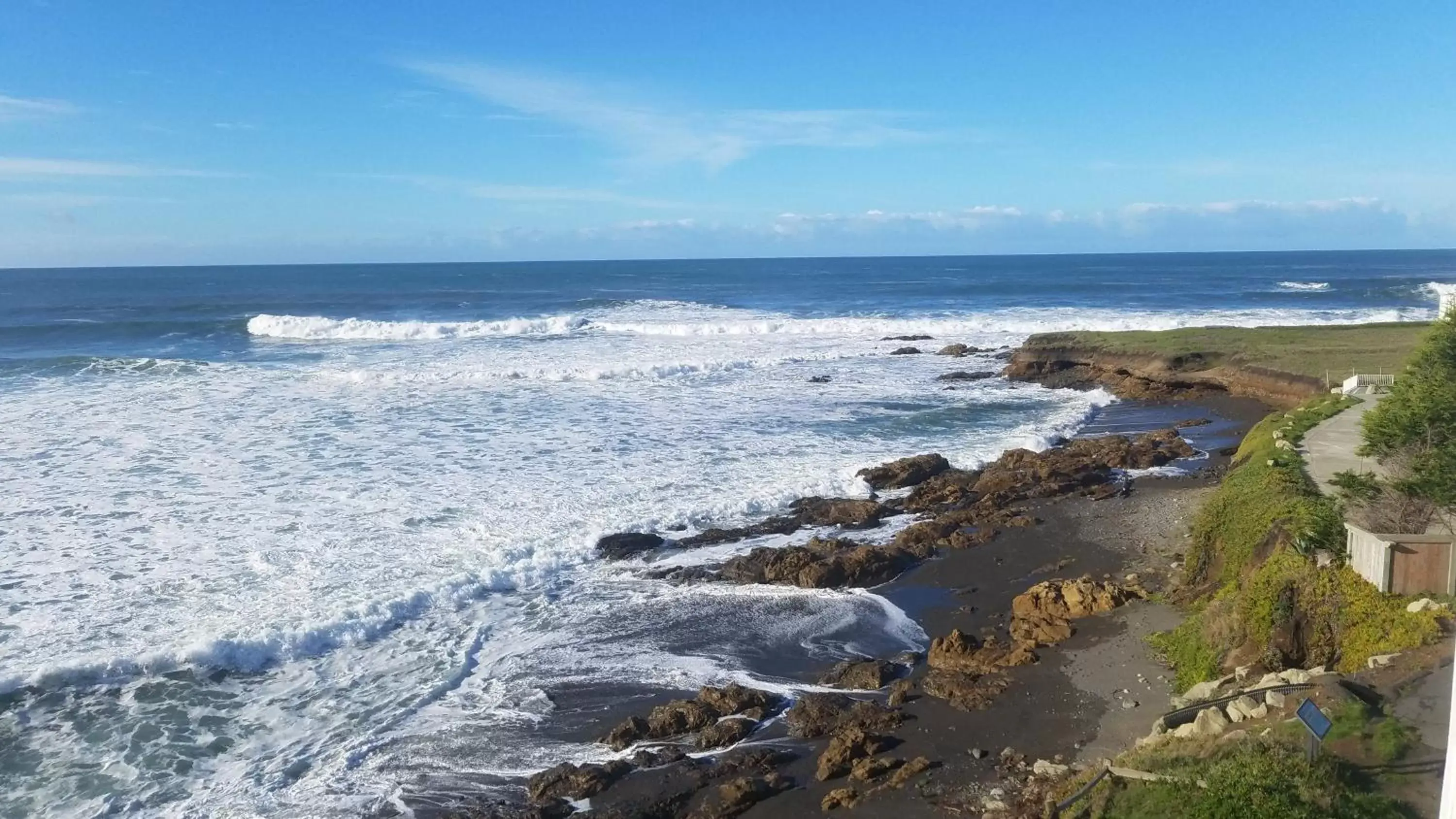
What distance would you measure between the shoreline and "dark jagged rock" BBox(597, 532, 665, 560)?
3796 mm

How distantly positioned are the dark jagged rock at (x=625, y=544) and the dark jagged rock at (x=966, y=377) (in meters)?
21.6

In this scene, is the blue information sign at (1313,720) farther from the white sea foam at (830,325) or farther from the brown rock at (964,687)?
the white sea foam at (830,325)

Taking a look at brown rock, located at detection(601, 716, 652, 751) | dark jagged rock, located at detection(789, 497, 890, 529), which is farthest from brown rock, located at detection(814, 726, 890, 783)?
dark jagged rock, located at detection(789, 497, 890, 529)

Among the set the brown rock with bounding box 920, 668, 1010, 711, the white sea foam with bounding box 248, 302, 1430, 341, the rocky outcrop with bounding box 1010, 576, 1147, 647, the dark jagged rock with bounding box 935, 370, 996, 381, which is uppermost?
the white sea foam with bounding box 248, 302, 1430, 341

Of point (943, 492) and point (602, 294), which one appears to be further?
point (602, 294)

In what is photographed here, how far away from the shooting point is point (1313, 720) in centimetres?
745

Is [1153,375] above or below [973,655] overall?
above

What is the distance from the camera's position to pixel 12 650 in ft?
43.7

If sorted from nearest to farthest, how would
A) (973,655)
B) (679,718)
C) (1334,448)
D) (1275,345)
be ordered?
(679,718) < (973,655) < (1334,448) < (1275,345)

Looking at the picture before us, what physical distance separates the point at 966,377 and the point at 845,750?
2884cm

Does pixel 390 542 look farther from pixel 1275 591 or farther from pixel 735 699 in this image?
pixel 1275 591

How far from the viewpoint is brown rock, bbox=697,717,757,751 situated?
1088 cm

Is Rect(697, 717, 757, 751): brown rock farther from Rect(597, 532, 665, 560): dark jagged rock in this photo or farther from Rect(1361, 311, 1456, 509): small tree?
Rect(1361, 311, 1456, 509): small tree

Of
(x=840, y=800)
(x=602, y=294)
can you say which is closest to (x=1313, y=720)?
(x=840, y=800)
